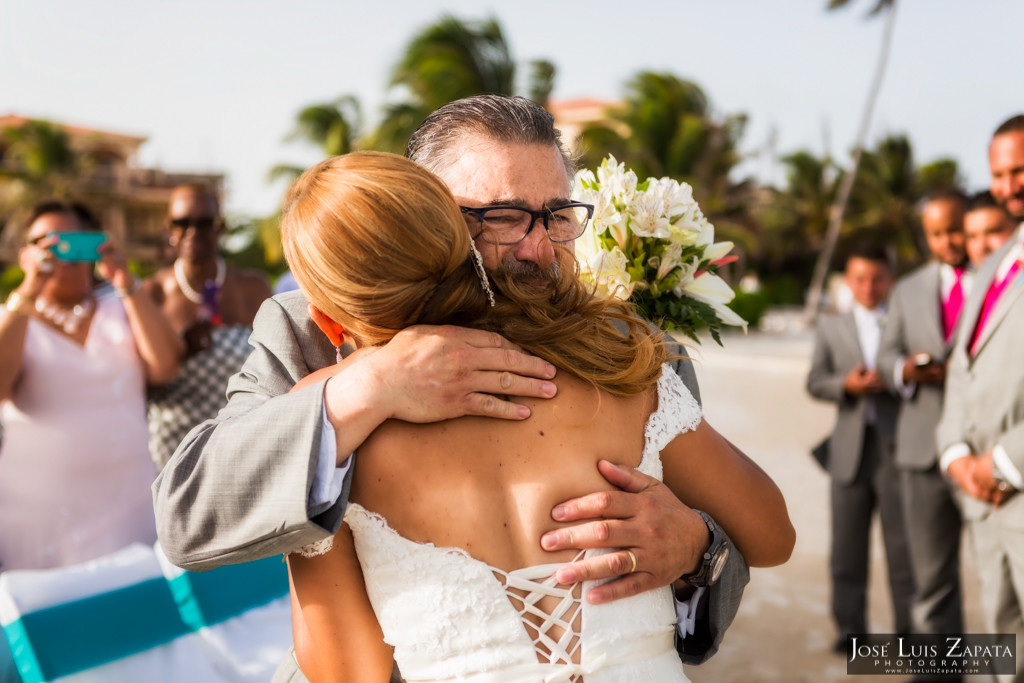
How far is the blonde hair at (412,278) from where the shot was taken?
4.76ft

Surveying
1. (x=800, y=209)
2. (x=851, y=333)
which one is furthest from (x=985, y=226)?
(x=800, y=209)

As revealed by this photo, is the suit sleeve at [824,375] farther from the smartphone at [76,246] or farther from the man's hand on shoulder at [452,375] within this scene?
the smartphone at [76,246]

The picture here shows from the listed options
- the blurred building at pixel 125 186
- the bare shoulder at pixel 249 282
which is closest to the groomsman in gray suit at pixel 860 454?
the bare shoulder at pixel 249 282

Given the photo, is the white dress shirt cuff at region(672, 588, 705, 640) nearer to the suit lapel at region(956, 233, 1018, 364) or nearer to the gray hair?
the gray hair

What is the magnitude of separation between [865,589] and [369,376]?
4.62 metres

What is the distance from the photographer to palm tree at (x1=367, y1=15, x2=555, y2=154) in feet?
60.8

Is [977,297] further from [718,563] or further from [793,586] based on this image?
[793,586]

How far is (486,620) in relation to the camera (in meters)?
1.54

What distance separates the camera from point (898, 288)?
5.01m

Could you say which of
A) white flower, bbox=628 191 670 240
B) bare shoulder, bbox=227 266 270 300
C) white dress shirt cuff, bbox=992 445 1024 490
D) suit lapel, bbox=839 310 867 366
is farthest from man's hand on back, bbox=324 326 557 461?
suit lapel, bbox=839 310 867 366

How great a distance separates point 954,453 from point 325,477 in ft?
10.7

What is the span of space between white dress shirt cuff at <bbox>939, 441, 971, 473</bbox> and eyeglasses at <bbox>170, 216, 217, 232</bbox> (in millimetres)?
4018

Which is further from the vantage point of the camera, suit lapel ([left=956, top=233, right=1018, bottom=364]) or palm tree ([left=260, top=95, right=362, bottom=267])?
palm tree ([left=260, top=95, right=362, bottom=267])

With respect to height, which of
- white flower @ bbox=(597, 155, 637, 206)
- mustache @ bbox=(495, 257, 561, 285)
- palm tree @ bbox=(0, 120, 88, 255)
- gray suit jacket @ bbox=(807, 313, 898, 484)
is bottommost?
gray suit jacket @ bbox=(807, 313, 898, 484)
